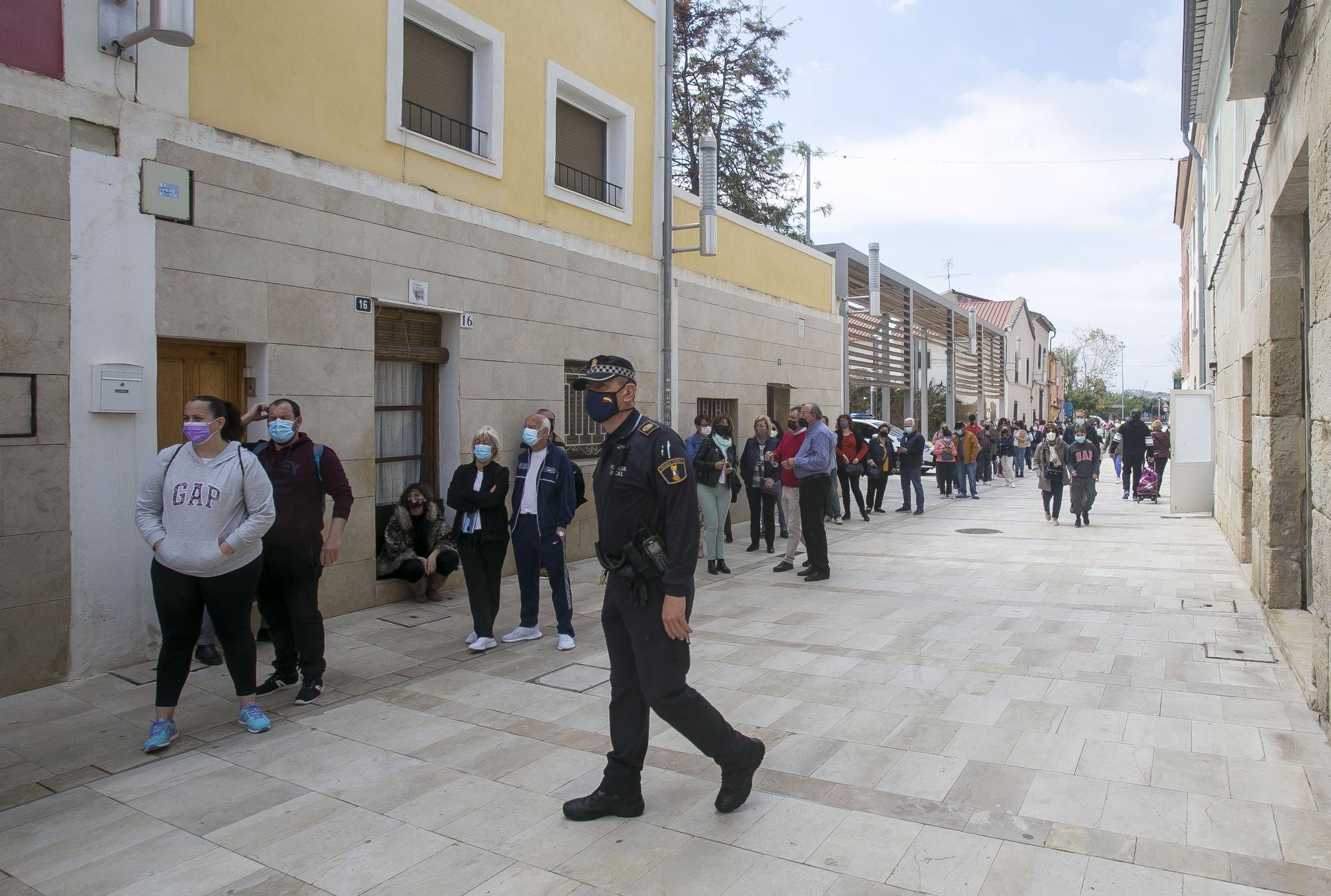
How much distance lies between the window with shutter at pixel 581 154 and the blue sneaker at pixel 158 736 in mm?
7674

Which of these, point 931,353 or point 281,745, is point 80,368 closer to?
point 281,745

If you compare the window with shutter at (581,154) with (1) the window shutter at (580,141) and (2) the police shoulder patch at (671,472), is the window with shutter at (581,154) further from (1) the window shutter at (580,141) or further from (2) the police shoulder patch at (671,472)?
(2) the police shoulder patch at (671,472)

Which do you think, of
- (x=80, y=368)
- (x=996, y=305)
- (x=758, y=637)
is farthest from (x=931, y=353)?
(x=80, y=368)

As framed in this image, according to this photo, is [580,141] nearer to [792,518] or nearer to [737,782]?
[792,518]

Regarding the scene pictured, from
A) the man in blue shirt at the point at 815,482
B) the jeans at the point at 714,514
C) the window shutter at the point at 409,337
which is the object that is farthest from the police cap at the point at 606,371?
the jeans at the point at 714,514

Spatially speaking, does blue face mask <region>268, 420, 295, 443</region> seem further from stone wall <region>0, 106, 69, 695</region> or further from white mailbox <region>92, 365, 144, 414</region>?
stone wall <region>0, 106, 69, 695</region>

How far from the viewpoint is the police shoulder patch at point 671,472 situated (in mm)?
3691

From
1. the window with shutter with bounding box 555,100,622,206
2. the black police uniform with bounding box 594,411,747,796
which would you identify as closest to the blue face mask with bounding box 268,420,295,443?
the black police uniform with bounding box 594,411,747,796

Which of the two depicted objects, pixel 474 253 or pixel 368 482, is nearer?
pixel 368 482

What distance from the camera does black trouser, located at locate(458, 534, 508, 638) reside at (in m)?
6.56

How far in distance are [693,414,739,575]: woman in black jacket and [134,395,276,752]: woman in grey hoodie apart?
17.9 ft

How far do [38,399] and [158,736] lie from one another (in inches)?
94.4

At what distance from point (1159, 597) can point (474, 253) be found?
24.2 ft

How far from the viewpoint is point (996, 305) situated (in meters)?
48.1
